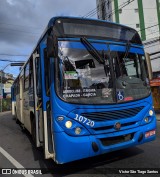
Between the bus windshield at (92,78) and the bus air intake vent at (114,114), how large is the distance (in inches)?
9.1

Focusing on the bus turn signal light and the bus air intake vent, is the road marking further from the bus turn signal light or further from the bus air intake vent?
the bus turn signal light

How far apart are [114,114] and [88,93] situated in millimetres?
701

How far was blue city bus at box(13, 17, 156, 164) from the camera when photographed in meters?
5.23

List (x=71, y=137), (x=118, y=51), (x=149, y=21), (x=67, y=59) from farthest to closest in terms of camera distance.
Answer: (x=149, y=21)
(x=118, y=51)
(x=67, y=59)
(x=71, y=137)

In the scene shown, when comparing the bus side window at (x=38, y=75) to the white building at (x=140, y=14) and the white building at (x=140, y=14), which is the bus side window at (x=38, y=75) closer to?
the white building at (x=140, y=14)

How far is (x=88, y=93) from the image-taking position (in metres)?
5.45

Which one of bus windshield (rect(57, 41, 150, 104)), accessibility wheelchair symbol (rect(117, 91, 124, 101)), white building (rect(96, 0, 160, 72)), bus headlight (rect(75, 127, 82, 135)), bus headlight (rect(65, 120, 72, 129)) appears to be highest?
white building (rect(96, 0, 160, 72))

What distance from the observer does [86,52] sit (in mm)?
5680

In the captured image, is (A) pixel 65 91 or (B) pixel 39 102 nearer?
(A) pixel 65 91

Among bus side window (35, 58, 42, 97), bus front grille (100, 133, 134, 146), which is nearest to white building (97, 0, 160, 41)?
bus side window (35, 58, 42, 97)

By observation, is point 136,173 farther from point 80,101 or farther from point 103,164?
point 80,101

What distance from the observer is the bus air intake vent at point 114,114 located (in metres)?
5.33

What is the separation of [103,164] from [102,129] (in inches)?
46.2

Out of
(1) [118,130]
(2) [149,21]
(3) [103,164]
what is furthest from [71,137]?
(2) [149,21]
